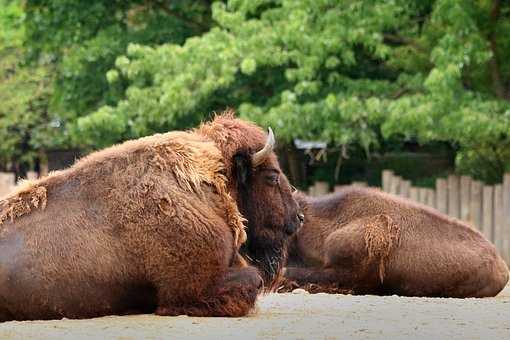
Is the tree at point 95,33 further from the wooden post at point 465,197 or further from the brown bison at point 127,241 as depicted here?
the brown bison at point 127,241

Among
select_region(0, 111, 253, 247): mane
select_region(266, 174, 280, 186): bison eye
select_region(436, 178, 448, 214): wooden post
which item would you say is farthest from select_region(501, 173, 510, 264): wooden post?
select_region(0, 111, 253, 247): mane

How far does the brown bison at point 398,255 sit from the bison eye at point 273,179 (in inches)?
95.4

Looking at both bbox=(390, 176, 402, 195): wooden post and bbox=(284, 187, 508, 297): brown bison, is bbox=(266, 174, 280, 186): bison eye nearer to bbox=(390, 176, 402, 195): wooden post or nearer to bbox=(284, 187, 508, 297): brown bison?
bbox=(284, 187, 508, 297): brown bison

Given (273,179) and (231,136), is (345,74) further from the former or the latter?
(231,136)

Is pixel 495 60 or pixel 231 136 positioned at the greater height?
pixel 231 136

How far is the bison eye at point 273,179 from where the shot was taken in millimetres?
9211

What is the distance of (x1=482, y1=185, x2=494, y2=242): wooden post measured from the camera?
765 inches

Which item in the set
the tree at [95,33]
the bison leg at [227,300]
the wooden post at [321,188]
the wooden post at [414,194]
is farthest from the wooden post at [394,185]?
the bison leg at [227,300]

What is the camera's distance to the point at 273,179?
923cm

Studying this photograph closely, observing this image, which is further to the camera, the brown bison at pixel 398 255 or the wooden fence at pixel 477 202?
the wooden fence at pixel 477 202

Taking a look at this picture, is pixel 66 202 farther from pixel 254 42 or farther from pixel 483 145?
pixel 483 145

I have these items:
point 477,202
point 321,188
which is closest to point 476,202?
point 477,202

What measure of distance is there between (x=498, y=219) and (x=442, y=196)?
122 centimetres

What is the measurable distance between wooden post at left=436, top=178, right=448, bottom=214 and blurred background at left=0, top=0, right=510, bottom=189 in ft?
2.47
